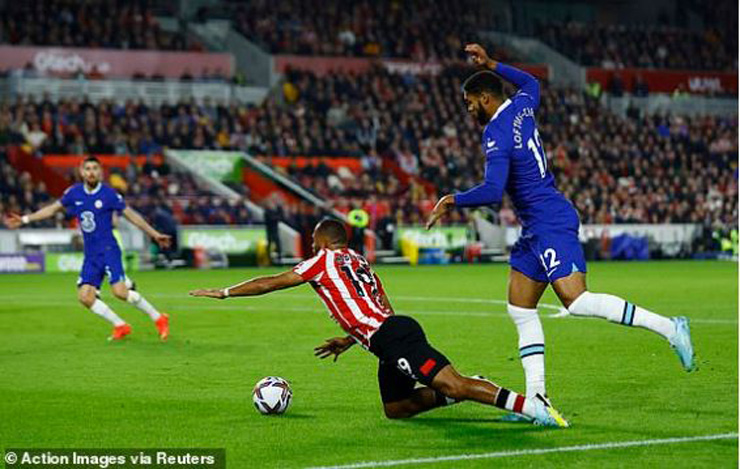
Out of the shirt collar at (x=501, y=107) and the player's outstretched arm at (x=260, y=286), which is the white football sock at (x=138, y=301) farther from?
the shirt collar at (x=501, y=107)

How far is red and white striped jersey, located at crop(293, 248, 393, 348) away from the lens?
9.45 m

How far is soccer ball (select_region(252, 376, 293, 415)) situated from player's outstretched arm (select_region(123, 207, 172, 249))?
5.40 metres

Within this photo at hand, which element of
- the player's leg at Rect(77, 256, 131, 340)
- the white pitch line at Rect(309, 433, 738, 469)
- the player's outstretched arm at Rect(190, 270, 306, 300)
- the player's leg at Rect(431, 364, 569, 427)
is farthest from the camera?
the player's leg at Rect(77, 256, 131, 340)

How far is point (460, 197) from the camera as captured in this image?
9.34 meters

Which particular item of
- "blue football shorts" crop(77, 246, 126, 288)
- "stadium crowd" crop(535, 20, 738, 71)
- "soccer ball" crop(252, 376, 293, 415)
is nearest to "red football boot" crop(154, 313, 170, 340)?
"blue football shorts" crop(77, 246, 126, 288)

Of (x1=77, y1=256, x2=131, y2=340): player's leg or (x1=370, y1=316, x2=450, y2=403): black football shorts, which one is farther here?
(x1=77, y1=256, x2=131, y2=340): player's leg

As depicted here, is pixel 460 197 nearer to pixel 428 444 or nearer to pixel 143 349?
pixel 428 444

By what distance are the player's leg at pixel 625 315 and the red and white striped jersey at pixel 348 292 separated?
1.27 meters

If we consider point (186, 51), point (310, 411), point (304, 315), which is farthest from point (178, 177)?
point (310, 411)

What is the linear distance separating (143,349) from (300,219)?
27227 millimetres

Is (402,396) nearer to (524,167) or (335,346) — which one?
(335,346)

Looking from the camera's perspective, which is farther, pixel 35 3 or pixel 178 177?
pixel 35 3

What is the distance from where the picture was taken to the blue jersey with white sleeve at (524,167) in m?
9.48

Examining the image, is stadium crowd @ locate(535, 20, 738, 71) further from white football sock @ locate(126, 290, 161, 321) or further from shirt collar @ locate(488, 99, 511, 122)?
shirt collar @ locate(488, 99, 511, 122)
